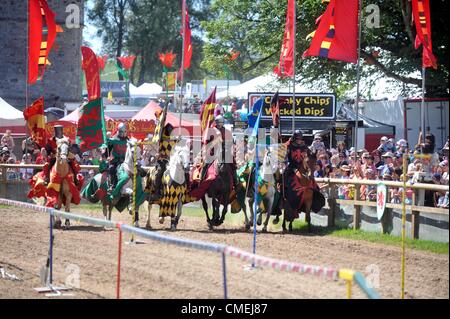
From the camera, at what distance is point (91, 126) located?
2112 centimetres

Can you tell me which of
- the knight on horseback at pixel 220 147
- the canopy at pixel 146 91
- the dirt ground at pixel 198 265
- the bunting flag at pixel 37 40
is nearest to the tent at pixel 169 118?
the bunting flag at pixel 37 40

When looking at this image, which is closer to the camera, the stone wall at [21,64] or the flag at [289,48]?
the flag at [289,48]

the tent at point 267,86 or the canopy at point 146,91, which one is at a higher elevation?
the canopy at point 146,91

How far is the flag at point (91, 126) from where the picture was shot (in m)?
21.1

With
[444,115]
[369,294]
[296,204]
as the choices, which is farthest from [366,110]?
[369,294]

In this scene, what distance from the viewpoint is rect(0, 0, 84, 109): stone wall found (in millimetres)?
48438

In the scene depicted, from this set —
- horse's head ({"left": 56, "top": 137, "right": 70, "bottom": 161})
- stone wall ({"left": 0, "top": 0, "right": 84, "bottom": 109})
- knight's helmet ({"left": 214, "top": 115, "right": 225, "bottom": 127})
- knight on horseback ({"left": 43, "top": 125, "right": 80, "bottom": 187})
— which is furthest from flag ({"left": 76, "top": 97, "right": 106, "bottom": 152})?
stone wall ({"left": 0, "top": 0, "right": 84, "bottom": 109})

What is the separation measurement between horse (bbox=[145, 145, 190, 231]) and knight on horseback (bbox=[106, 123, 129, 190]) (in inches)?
31.0

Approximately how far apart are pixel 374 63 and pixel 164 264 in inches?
616

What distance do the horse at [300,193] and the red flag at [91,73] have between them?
885cm

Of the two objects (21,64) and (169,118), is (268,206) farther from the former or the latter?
(21,64)

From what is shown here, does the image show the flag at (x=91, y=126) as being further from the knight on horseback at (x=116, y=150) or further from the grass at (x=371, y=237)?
the grass at (x=371, y=237)
